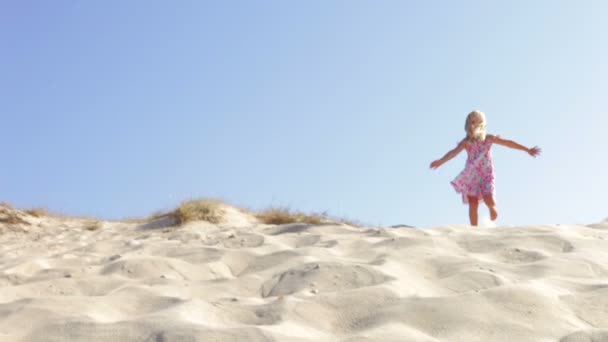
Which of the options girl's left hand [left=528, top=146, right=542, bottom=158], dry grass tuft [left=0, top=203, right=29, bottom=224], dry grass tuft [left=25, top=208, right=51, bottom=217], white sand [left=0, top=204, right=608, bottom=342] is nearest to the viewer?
white sand [left=0, top=204, right=608, bottom=342]

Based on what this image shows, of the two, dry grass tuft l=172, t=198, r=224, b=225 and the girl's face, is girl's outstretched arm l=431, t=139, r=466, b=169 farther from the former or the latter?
dry grass tuft l=172, t=198, r=224, b=225

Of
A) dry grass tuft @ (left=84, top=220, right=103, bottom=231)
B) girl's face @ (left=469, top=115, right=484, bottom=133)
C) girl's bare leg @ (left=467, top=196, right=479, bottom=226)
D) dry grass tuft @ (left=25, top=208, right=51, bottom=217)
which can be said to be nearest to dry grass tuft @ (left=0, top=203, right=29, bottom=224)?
dry grass tuft @ (left=25, top=208, right=51, bottom=217)

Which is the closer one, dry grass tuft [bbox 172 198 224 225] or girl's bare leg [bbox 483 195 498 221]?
girl's bare leg [bbox 483 195 498 221]

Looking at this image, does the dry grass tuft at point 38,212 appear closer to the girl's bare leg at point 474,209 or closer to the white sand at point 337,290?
the white sand at point 337,290

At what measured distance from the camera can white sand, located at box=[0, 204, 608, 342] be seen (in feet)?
6.53

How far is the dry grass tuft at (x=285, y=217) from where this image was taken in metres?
7.82

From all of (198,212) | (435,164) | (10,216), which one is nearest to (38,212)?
(10,216)

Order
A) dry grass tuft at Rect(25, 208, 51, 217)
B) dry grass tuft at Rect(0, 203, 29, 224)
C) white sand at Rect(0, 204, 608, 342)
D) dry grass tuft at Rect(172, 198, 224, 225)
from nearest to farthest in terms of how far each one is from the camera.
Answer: white sand at Rect(0, 204, 608, 342)
dry grass tuft at Rect(172, 198, 224, 225)
dry grass tuft at Rect(0, 203, 29, 224)
dry grass tuft at Rect(25, 208, 51, 217)

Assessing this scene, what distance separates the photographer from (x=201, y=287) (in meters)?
2.83

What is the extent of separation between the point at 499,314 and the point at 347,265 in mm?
897

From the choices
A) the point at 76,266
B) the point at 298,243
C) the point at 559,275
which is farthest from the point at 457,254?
the point at 76,266

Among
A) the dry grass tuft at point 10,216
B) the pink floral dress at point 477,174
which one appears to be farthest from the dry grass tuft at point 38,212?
A: the pink floral dress at point 477,174

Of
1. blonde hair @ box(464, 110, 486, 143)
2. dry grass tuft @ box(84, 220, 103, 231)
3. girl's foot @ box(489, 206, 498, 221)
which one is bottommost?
dry grass tuft @ box(84, 220, 103, 231)

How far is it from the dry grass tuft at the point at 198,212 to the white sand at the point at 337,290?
3.35 metres
